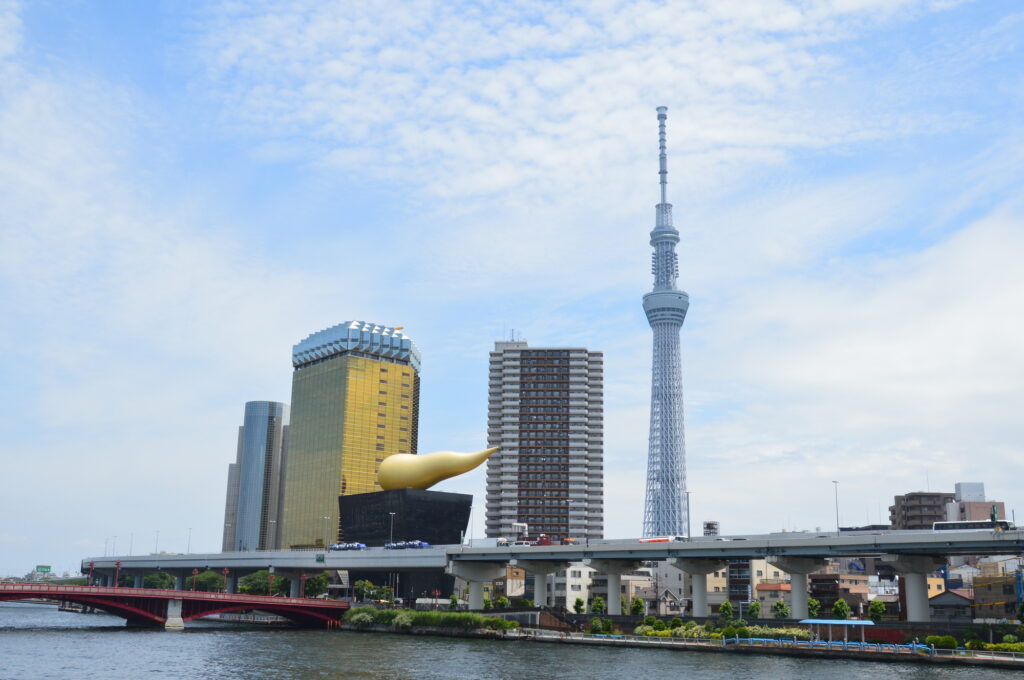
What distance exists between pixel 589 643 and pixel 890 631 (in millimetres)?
28112

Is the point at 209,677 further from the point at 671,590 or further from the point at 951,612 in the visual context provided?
the point at 671,590

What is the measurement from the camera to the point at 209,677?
216 ft

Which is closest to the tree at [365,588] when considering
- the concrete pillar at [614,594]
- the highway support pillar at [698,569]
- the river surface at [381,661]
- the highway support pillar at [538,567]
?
the highway support pillar at [538,567]

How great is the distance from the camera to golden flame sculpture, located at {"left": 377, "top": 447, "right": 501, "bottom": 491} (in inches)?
6122

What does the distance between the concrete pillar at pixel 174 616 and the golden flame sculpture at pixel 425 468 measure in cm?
4849

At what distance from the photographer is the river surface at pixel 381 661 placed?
6656 centimetres

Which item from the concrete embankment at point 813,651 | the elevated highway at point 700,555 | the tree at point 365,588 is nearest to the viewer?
the concrete embankment at point 813,651

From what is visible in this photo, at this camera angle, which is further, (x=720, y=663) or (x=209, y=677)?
(x=720, y=663)

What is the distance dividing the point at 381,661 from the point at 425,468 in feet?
268

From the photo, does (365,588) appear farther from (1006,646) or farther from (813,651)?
(1006,646)

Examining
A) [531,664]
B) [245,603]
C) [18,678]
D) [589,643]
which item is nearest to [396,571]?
[245,603]

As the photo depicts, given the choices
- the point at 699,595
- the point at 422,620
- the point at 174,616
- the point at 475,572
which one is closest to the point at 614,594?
the point at 699,595

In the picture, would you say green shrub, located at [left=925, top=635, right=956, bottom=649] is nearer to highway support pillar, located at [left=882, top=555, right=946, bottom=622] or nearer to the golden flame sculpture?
highway support pillar, located at [left=882, top=555, right=946, bottom=622]

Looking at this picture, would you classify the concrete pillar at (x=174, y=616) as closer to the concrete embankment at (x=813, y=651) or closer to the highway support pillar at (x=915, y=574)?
the concrete embankment at (x=813, y=651)
